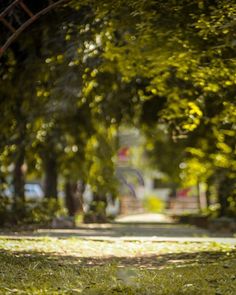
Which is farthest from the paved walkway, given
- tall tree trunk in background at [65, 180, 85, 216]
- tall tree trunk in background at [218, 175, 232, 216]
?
tall tree trunk in background at [65, 180, 85, 216]

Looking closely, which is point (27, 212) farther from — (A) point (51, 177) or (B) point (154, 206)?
(B) point (154, 206)

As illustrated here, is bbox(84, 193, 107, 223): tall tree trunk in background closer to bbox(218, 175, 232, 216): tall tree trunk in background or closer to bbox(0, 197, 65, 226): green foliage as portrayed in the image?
bbox(0, 197, 65, 226): green foliage

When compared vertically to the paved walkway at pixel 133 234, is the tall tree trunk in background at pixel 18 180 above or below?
above

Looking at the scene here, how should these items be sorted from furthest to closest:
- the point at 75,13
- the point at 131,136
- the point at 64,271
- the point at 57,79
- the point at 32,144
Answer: the point at 131,136 → the point at 32,144 → the point at 57,79 → the point at 75,13 → the point at 64,271

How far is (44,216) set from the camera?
19547 millimetres

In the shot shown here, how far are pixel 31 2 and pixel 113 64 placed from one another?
349 cm

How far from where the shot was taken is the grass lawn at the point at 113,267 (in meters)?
8.12

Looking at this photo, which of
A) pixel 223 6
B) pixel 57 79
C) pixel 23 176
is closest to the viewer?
pixel 223 6

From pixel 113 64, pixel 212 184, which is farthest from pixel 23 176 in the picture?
pixel 113 64

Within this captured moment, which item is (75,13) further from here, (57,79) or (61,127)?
(61,127)

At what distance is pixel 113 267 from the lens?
10125 mm

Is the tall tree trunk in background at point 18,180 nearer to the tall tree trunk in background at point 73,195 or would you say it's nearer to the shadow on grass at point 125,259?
the tall tree trunk in background at point 73,195

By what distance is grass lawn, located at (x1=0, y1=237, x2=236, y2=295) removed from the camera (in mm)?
8125

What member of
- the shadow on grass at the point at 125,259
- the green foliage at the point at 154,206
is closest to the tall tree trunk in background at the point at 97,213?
the shadow on grass at the point at 125,259
